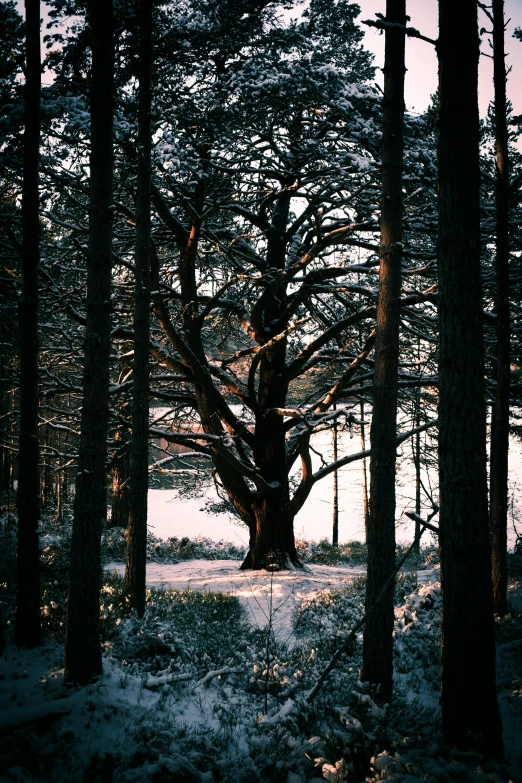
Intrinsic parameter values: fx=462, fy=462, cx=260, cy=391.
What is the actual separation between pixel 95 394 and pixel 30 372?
5.47 feet

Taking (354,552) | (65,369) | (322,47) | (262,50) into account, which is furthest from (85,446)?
(354,552)

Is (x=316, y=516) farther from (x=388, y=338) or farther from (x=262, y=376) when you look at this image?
(x=388, y=338)

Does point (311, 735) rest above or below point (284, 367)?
below

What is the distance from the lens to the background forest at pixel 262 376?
3.96 m

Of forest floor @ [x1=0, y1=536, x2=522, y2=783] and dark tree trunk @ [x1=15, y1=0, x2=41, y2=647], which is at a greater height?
dark tree trunk @ [x1=15, y1=0, x2=41, y2=647]

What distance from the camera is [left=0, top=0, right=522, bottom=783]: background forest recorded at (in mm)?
3959

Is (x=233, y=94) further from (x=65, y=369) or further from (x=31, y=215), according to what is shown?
(x=65, y=369)

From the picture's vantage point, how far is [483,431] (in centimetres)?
402

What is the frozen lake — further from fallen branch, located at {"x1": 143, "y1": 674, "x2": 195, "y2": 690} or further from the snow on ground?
fallen branch, located at {"x1": 143, "y1": 674, "x2": 195, "y2": 690}

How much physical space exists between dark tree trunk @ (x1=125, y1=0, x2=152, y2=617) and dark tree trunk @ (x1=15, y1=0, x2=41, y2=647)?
177 cm

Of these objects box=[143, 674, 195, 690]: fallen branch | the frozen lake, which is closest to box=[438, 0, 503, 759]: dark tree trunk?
box=[143, 674, 195, 690]: fallen branch

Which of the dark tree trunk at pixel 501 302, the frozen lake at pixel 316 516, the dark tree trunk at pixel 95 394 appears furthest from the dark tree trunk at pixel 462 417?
the frozen lake at pixel 316 516

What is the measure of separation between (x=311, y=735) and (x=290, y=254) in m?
10.8

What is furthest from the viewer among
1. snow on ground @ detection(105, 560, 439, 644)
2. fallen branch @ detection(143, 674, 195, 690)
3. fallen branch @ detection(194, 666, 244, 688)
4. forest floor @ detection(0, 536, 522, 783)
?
snow on ground @ detection(105, 560, 439, 644)
